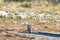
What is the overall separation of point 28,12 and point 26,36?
7603 mm

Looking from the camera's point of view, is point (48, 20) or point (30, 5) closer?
point (48, 20)

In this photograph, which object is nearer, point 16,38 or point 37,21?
point 16,38

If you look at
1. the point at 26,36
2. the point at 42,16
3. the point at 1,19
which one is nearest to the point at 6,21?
the point at 1,19

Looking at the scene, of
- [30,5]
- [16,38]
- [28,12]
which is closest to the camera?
[16,38]

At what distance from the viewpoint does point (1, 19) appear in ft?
54.9

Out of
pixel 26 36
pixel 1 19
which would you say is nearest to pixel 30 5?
pixel 1 19

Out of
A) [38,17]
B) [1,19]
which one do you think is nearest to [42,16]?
[38,17]

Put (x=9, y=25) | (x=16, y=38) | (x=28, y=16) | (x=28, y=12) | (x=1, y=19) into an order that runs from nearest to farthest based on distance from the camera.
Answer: (x=16, y=38) < (x=9, y=25) < (x=1, y=19) < (x=28, y=16) < (x=28, y=12)

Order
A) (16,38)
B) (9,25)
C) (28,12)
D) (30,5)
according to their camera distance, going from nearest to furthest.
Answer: (16,38)
(9,25)
(28,12)
(30,5)

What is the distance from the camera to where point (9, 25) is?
15352mm

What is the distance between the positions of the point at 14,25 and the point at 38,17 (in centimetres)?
271

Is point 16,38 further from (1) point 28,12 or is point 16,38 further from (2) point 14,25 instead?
(1) point 28,12

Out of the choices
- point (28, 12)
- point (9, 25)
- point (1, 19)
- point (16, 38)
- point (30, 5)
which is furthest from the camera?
point (30, 5)

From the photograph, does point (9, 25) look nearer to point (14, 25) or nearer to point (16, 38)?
point (14, 25)
